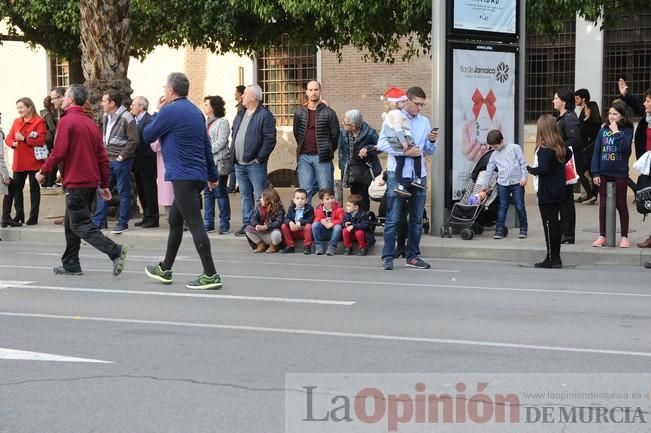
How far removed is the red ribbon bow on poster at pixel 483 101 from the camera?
45.8 feet

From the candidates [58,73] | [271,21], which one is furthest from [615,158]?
[58,73]

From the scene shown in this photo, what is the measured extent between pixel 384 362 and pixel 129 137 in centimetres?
876

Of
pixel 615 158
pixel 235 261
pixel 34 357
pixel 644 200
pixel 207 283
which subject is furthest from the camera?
pixel 615 158

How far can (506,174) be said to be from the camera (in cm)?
1351

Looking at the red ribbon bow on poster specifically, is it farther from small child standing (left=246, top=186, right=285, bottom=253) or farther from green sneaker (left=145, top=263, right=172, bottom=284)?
green sneaker (left=145, top=263, right=172, bottom=284)

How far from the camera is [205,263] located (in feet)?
32.1

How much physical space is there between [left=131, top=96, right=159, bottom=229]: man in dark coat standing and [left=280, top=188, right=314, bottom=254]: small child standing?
287cm

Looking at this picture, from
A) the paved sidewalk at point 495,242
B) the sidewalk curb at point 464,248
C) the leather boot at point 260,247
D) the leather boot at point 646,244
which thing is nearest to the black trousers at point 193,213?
the leather boot at point 260,247

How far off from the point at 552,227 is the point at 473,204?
79.8 inches

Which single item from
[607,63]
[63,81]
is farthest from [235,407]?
[63,81]

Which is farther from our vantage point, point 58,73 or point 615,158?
point 58,73

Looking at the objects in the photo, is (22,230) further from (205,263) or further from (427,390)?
(427,390)

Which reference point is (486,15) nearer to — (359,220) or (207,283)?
(359,220)

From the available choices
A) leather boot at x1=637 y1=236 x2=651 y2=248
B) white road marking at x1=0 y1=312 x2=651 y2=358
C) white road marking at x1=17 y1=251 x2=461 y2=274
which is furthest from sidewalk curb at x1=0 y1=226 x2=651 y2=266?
white road marking at x1=0 y1=312 x2=651 y2=358
